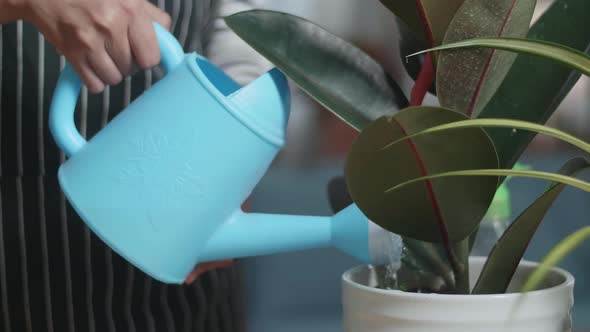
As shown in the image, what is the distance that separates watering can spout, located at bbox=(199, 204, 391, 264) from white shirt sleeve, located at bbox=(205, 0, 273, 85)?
12.4 inches

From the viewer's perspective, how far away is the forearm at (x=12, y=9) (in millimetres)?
529

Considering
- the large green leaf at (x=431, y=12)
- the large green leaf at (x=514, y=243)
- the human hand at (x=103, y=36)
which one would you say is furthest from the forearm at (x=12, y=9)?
the large green leaf at (x=514, y=243)

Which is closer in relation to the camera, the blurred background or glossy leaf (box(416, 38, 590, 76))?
glossy leaf (box(416, 38, 590, 76))

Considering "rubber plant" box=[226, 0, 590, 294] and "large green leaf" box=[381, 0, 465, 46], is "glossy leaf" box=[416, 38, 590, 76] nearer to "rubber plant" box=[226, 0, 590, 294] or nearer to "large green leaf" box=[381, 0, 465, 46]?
"rubber plant" box=[226, 0, 590, 294]

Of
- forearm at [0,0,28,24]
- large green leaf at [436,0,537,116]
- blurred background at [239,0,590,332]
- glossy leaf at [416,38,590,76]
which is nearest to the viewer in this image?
glossy leaf at [416,38,590,76]

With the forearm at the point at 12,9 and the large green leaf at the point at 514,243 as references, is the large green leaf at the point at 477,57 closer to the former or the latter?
the large green leaf at the point at 514,243

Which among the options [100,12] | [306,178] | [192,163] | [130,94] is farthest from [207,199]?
[306,178]

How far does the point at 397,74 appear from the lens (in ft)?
3.04

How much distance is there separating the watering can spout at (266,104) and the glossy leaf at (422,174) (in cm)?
8

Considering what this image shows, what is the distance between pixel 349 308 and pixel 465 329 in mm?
80

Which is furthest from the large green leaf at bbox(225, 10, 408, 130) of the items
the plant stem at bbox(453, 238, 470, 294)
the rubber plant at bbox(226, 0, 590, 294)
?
the plant stem at bbox(453, 238, 470, 294)

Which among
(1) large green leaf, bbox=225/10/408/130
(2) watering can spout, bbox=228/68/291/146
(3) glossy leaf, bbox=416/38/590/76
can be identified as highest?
(3) glossy leaf, bbox=416/38/590/76

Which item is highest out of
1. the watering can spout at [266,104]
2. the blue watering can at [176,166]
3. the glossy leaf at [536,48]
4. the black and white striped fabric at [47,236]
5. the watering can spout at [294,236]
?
the glossy leaf at [536,48]

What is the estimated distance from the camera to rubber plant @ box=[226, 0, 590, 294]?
37cm
